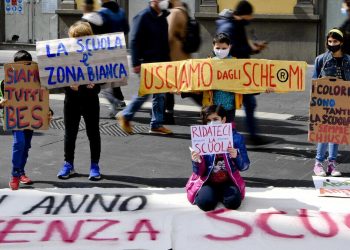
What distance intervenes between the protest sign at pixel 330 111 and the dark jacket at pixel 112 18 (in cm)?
346

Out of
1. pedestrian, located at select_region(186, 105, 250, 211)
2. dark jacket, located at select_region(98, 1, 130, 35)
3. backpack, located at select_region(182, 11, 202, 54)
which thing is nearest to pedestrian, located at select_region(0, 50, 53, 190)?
pedestrian, located at select_region(186, 105, 250, 211)

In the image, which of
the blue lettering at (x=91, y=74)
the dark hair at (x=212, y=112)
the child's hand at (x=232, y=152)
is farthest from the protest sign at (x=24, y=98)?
the child's hand at (x=232, y=152)

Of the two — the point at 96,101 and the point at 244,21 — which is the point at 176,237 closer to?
the point at 96,101

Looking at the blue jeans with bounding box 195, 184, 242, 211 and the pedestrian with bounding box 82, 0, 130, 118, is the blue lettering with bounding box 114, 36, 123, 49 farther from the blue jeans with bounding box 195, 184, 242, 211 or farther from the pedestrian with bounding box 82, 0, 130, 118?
the pedestrian with bounding box 82, 0, 130, 118

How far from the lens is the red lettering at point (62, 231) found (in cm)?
486

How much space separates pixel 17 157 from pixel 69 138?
57 centimetres

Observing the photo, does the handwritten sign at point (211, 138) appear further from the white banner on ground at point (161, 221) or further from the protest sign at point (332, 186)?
the protest sign at point (332, 186)

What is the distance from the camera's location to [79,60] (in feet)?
20.7

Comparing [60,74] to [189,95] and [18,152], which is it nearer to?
[18,152]

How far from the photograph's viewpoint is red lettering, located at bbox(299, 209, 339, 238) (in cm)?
493

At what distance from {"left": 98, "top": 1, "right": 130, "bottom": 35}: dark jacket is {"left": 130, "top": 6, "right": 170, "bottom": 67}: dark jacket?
75cm

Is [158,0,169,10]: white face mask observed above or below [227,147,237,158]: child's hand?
above

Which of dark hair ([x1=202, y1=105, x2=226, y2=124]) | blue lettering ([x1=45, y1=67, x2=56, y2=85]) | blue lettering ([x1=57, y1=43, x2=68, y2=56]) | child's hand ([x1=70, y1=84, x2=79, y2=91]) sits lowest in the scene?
dark hair ([x1=202, y1=105, x2=226, y2=124])

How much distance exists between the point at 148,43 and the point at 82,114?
7.48 feet
